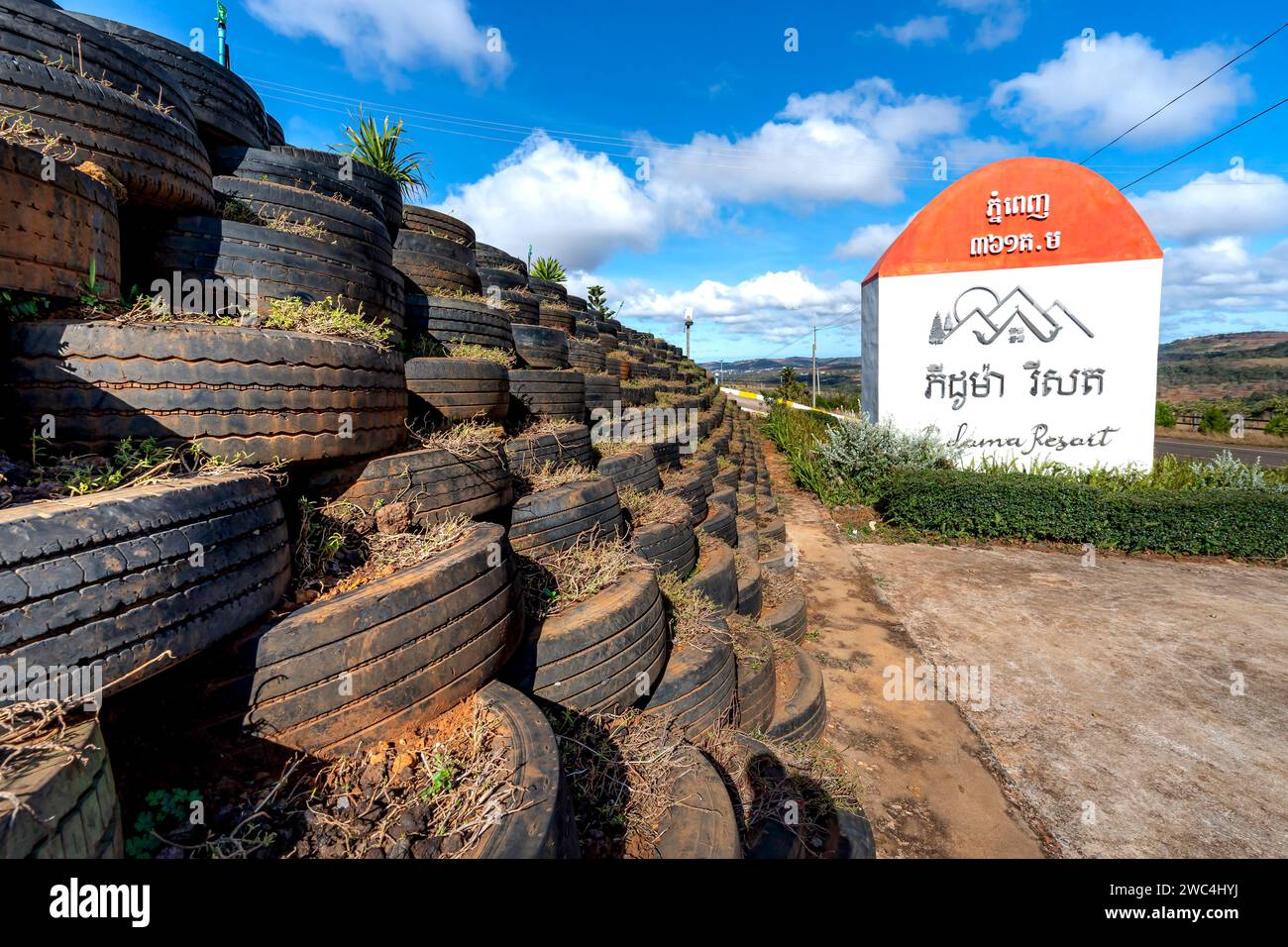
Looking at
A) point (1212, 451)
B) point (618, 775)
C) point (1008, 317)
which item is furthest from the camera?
point (1212, 451)

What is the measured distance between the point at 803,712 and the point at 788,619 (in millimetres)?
1253

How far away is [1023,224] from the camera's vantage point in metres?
10.7

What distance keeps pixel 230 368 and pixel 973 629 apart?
7082 millimetres

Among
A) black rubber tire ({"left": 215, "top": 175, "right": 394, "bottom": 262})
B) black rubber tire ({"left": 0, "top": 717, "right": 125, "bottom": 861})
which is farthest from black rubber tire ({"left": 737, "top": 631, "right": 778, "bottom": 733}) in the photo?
black rubber tire ({"left": 215, "top": 175, "right": 394, "bottom": 262})

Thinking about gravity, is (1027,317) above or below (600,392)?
above

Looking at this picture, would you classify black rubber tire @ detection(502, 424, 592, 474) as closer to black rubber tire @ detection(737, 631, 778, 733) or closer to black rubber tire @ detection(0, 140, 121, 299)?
black rubber tire @ detection(737, 631, 778, 733)

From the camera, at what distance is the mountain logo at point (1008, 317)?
10.7 m

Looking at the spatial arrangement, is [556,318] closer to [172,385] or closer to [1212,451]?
[172,385]

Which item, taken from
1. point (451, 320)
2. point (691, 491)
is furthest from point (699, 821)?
point (451, 320)

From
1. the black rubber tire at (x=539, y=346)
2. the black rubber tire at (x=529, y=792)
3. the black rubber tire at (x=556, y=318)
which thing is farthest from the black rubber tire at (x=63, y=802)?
the black rubber tire at (x=556, y=318)

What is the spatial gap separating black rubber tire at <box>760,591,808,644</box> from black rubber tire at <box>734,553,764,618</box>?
0.11 meters

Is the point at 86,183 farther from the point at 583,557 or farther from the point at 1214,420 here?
the point at 1214,420
